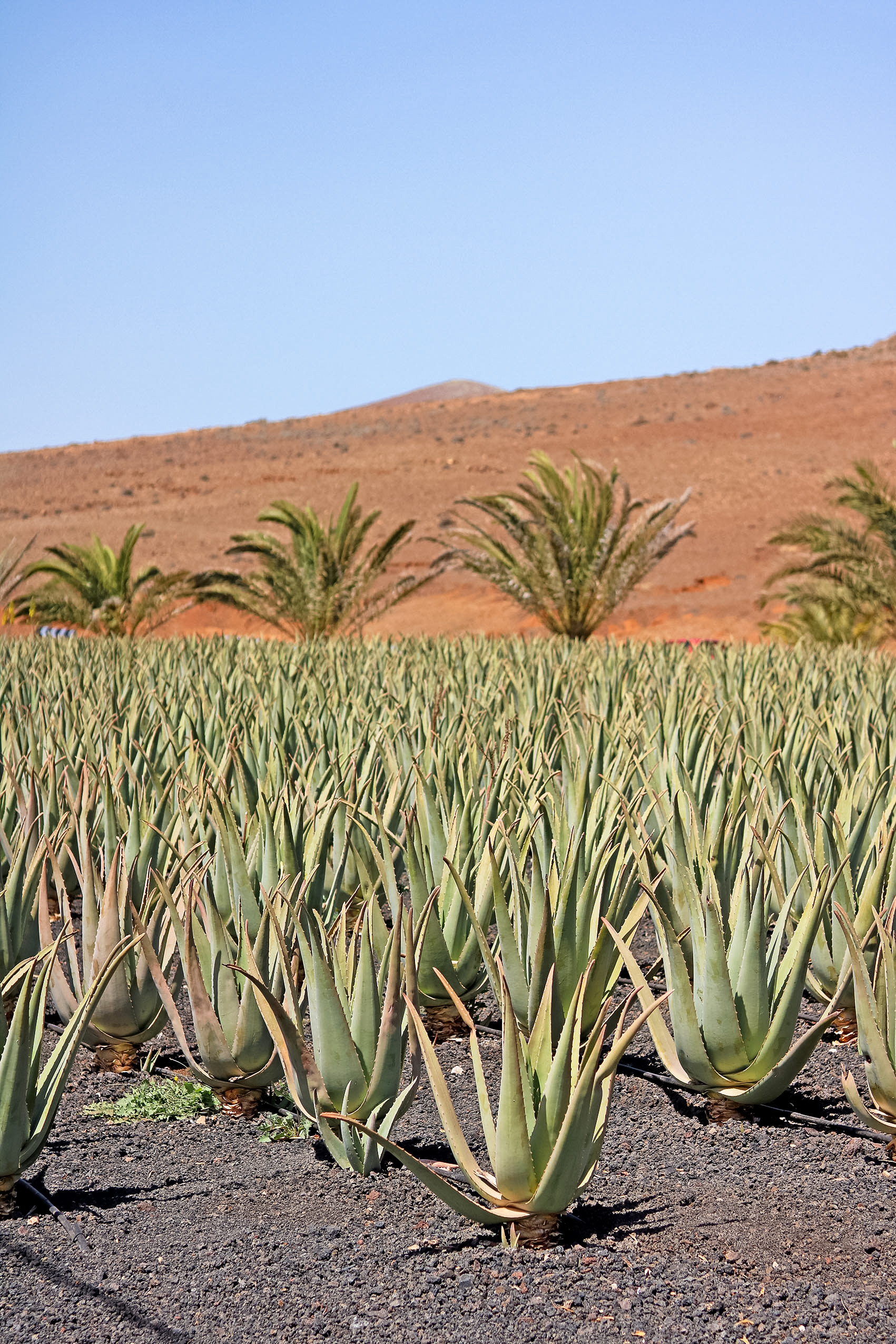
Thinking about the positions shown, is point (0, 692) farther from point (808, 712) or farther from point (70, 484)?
point (70, 484)

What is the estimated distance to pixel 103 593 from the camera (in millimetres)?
15258

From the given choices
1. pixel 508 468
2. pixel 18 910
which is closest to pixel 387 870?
pixel 18 910

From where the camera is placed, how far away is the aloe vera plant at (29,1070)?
1854 millimetres

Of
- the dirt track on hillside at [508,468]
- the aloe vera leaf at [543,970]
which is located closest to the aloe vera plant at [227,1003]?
the aloe vera leaf at [543,970]

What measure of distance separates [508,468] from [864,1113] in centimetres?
4426

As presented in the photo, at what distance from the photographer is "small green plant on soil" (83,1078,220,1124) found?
2342 millimetres

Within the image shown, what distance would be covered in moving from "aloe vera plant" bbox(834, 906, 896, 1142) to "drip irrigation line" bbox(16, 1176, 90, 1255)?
4.09ft

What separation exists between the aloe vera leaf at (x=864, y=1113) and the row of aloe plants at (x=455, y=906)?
0.05 m

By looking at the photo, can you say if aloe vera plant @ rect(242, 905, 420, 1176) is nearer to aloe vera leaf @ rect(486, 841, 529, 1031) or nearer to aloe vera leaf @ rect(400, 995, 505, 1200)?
aloe vera leaf @ rect(400, 995, 505, 1200)

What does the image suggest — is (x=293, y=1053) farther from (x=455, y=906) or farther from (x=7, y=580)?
(x=7, y=580)

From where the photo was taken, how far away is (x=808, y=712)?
4.56 metres

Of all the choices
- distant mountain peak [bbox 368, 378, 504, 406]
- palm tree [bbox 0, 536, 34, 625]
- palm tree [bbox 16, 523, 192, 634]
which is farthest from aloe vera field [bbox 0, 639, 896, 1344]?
distant mountain peak [bbox 368, 378, 504, 406]

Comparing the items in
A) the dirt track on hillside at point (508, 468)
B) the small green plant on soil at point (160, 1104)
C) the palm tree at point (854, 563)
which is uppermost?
the dirt track on hillside at point (508, 468)

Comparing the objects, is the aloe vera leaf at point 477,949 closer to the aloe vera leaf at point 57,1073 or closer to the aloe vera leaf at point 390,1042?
the aloe vera leaf at point 390,1042
